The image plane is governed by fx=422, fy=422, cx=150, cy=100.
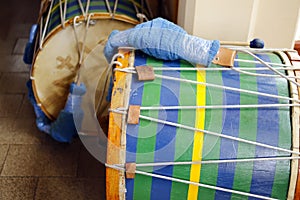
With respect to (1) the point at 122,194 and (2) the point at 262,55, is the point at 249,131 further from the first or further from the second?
(1) the point at 122,194

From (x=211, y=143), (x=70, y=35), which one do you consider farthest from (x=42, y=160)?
(x=211, y=143)

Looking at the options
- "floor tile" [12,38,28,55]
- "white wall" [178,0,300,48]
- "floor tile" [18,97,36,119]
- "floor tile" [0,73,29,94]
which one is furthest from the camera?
"floor tile" [12,38,28,55]

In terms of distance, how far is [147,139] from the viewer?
1.00 meters

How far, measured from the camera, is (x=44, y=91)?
1.56m

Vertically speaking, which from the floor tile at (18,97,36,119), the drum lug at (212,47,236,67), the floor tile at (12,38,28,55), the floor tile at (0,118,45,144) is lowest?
the floor tile at (0,118,45,144)

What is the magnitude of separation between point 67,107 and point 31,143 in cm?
26

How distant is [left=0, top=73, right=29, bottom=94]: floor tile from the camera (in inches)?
75.6

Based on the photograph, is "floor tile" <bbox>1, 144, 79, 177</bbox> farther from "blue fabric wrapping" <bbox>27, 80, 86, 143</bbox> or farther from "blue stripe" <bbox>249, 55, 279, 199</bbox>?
"blue stripe" <bbox>249, 55, 279, 199</bbox>

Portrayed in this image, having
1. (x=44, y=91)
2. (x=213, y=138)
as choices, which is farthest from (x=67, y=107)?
(x=213, y=138)

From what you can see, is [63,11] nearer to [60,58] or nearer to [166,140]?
[60,58]

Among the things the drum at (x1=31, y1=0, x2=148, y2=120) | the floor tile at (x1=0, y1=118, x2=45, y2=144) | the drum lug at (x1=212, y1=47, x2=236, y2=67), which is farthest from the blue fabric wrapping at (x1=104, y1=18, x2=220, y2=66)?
the floor tile at (x1=0, y1=118, x2=45, y2=144)

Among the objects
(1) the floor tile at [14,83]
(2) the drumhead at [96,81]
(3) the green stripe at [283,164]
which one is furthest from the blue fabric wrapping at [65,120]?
(3) the green stripe at [283,164]

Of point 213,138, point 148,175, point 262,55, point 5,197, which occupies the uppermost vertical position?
point 262,55

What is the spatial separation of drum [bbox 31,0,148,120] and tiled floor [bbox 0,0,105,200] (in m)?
0.19
